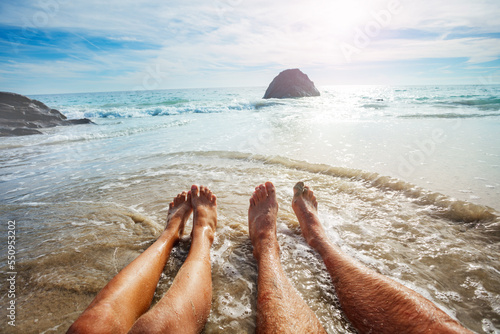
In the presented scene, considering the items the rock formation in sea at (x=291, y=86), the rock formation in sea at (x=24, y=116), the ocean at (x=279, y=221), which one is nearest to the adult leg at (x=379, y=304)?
the ocean at (x=279, y=221)

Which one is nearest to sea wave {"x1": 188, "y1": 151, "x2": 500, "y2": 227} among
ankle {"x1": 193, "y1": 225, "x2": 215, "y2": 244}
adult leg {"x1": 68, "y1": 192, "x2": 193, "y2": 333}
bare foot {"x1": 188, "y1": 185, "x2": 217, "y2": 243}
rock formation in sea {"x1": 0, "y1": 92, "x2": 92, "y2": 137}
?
bare foot {"x1": 188, "y1": 185, "x2": 217, "y2": 243}

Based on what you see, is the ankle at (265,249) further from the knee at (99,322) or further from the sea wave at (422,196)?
the sea wave at (422,196)

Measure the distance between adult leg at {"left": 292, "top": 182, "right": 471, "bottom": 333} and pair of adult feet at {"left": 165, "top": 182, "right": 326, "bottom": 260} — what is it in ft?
1.42

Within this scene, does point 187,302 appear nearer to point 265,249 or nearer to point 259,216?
point 265,249

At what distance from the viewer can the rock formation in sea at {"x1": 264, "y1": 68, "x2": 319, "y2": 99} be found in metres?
31.2

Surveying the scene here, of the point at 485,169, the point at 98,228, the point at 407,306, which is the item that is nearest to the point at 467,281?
the point at 407,306

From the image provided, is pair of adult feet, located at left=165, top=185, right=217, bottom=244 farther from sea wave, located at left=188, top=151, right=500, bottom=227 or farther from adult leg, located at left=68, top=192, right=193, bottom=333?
sea wave, located at left=188, top=151, right=500, bottom=227

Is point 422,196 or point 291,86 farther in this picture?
point 291,86

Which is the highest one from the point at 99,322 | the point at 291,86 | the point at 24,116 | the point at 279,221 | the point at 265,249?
the point at 291,86

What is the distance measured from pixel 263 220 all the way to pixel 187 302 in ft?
3.91

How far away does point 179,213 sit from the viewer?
255 cm

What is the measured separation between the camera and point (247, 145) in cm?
605


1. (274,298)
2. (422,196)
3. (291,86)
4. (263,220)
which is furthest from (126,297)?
(291,86)

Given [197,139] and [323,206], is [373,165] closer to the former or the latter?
[323,206]
